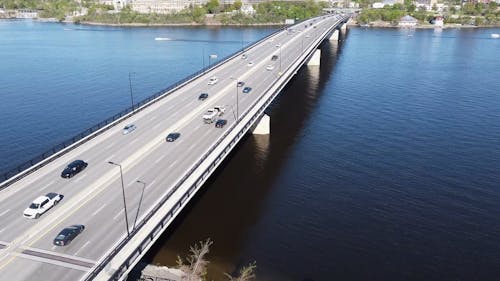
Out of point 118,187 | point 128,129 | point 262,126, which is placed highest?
point 128,129

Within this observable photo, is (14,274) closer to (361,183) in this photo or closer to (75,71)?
(361,183)

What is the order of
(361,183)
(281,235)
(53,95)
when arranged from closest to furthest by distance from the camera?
(281,235) < (361,183) < (53,95)

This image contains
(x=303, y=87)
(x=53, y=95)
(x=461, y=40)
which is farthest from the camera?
(x=461, y=40)

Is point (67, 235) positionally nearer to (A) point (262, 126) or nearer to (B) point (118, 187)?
(B) point (118, 187)

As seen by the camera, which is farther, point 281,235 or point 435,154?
point 435,154

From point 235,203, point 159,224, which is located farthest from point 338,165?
point 159,224

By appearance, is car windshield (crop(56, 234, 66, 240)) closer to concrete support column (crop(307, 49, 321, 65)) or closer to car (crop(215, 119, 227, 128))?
car (crop(215, 119, 227, 128))

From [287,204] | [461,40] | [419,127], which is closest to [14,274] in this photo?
[287,204]
